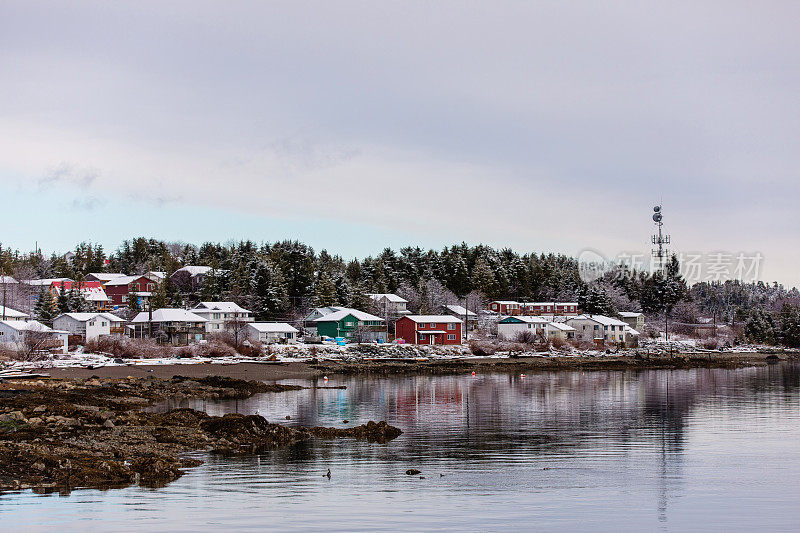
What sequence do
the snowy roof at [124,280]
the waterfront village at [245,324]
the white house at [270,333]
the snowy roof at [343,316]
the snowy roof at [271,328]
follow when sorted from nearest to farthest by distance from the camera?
the waterfront village at [245,324] < the white house at [270,333] < the snowy roof at [271,328] < the snowy roof at [343,316] < the snowy roof at [124,280]

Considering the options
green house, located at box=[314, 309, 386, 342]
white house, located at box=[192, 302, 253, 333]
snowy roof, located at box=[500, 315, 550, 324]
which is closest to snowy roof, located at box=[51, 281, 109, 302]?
white house, located at box=[192, 302, 253, 333]

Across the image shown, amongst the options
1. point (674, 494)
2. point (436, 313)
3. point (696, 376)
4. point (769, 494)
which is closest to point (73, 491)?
point (674, 494)

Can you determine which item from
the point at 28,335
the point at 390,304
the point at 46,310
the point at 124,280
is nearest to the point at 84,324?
the point at 46,310

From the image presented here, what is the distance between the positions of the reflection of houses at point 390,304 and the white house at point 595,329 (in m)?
29.4

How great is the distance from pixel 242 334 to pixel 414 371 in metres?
28.5

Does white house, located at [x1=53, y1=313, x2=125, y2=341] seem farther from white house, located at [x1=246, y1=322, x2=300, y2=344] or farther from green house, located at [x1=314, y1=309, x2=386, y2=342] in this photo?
green house, located at [x1=314, y1=309, x2=386, y2=342]

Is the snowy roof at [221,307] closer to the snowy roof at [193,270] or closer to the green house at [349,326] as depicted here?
the green house at [349,326]

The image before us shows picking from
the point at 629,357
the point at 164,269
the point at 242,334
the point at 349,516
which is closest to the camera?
the point at 349,516

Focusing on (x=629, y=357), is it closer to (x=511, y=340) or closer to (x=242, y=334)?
(x=511, y=340)

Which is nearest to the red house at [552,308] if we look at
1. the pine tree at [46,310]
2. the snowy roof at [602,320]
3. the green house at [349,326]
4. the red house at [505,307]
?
the red house at [505,307]

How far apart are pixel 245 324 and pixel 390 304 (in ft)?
114

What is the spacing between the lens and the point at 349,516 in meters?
18.3

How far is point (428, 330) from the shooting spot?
11319 centimetres

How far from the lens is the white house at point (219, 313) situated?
109625 millimetres
